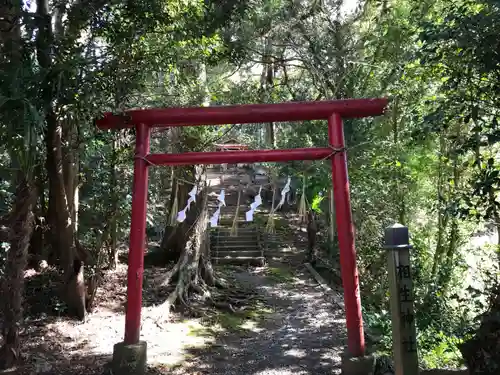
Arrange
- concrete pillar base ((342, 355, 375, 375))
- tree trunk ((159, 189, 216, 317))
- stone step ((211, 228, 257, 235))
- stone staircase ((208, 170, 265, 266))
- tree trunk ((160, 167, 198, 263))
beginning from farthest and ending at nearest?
stone step ((211, 228, 257, 235)), stone staircase ((208, 170, 265, 266)), tree trunk ((160, 167, 198, 263)), tree trunk ((159, 189, 216, 317)), concrete pillar base ((342, 355, 375, 375))

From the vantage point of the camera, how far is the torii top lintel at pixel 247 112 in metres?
5.10

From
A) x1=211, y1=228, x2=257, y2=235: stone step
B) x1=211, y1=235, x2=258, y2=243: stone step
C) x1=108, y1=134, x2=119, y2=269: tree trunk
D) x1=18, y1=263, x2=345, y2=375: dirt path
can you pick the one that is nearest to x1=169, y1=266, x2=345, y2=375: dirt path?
x1=18, y1=263, x2=345, y2=375: dirt path

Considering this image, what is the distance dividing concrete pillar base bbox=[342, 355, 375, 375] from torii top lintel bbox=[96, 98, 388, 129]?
288cm

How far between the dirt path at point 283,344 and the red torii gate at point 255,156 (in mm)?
1109

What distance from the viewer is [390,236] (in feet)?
11.1

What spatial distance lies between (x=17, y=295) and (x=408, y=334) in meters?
3.81

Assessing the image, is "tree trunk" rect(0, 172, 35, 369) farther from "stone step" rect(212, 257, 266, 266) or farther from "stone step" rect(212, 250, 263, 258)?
"stone step" rect(212, 250, 263, 258)

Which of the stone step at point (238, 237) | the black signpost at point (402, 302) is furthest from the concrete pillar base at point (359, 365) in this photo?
the stone step at point (238, 237)

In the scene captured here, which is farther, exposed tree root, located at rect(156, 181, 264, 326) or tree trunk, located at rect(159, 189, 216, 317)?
tree trunk, located at rect(159, 189, 216, 317)

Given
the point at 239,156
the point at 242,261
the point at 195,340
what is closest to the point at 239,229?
the point at 242,261

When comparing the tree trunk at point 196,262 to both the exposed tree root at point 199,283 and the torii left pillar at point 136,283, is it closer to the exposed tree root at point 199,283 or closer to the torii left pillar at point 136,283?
the exposed tree root at point 199,283

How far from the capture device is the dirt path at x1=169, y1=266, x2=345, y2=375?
18.5 ft

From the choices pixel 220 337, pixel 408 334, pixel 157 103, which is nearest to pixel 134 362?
pixel 220 337

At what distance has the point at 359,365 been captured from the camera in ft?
15.7
